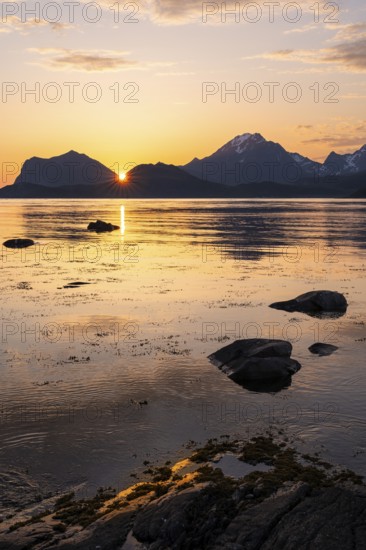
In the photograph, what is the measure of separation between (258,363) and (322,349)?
5.65m

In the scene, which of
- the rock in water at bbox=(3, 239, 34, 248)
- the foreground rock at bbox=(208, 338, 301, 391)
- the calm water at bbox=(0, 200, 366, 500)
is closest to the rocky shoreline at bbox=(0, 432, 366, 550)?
the calm water at bbox=(0, 200, 366, 500)

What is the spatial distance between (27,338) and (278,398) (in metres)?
16.9

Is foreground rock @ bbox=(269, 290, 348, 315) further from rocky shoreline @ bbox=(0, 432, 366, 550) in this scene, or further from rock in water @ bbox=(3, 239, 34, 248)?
rock in water @ bbox=(3, 239, 34, 248)

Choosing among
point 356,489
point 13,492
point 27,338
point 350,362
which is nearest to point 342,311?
point 350,362

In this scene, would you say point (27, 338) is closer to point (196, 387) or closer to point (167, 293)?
point (196, 387)

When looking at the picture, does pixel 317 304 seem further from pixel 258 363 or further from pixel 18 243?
pixel 18 243

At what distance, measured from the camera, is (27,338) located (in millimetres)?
33375

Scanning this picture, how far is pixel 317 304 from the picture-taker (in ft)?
136

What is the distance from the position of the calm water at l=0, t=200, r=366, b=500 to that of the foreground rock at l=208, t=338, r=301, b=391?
692mm

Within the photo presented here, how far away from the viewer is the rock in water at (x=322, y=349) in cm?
3091

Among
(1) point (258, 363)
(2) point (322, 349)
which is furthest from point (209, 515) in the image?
(2) point (322, 349)

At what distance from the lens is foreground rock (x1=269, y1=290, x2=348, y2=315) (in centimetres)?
4144

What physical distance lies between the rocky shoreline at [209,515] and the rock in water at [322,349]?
536 inches

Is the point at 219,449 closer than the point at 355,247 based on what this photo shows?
Yes
